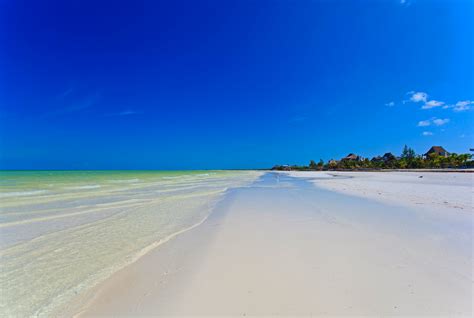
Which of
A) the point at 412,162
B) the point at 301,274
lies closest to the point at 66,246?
the point at 301,274

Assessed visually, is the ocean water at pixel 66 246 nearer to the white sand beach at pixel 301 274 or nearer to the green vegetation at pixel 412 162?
the white sand beach at pixel 301 274

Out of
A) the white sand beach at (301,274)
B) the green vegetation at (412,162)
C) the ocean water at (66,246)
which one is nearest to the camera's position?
the white sand beach at (301,274)

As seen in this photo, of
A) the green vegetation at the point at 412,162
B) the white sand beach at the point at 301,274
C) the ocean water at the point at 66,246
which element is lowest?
the white sand beach at the point at 301,274

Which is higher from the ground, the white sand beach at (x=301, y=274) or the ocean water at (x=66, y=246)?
the ocean water at (x=66, y=246)

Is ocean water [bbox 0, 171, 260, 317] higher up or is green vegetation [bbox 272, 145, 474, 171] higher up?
green vegetation [bbox 272, 145, 474, 171]

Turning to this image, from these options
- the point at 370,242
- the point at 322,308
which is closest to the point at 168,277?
the point at 322,308

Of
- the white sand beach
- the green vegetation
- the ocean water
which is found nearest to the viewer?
the white sand beach

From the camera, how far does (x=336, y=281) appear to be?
2.76m

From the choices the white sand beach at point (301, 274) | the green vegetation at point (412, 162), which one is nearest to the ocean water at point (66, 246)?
the white sand beach at point (301, 274)

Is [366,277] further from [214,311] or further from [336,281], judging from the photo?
[214,311]

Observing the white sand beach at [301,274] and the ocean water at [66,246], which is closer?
the white sand beach at [301,274]

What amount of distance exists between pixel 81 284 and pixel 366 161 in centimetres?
10211

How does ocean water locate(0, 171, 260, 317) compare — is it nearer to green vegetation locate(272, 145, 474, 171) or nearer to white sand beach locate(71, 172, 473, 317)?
white sand beach locate(71, 172, 473, 317)

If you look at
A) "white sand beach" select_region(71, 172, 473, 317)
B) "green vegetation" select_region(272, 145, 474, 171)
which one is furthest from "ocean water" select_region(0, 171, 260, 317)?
"green vegetation" select_region(272, 145, 474, 171)
